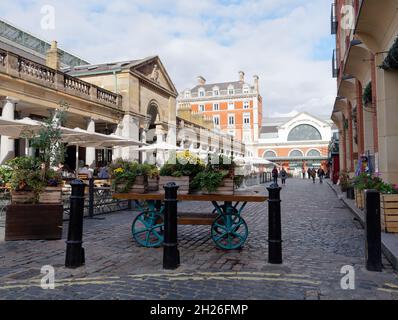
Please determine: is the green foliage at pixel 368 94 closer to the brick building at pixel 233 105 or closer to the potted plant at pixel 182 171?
the potted plant at pixel 182 171

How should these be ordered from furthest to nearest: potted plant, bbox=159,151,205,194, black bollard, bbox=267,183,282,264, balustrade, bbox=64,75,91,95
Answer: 1. balustrade, bbox=64,75,91,95
2. potted plant, bbox=159,151,205,194
3. black bollard, bbox=267,183,282,264

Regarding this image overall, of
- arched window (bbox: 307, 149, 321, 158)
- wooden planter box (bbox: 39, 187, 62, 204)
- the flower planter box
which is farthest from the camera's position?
arched window (bbox: 307, 149, 321, 158)

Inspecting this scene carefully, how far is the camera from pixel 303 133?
72.3 metres

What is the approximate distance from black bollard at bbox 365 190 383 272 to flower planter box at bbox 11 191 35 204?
5.53 m

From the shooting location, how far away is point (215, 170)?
5777 millimetres

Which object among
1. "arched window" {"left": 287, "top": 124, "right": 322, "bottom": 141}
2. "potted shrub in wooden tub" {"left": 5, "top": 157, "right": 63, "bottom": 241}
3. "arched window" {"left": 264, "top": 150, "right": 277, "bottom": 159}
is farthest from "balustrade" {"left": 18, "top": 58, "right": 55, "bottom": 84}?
"arched window" {"left": 287, "top": 124, "right": 322, "bottom": 141}

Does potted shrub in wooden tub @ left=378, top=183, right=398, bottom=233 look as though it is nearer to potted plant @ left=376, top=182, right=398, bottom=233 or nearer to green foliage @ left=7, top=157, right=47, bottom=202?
potted plant @ left=376, top=182, right=398, bottom=233

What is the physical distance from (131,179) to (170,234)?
1.78m

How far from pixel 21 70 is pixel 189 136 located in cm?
2163

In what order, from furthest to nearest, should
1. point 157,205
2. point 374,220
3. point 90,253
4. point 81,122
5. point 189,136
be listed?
1. point 189,136
2. point 81,122
3. point 157,205
4. point 90,253
5. point 374,220

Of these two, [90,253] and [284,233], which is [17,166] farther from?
[284,233]

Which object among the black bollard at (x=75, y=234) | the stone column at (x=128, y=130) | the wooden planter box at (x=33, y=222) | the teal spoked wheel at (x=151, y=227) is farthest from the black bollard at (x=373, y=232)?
the stone column at (x=128, y=130)

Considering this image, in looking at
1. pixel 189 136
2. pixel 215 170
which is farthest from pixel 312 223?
pixel 189 136

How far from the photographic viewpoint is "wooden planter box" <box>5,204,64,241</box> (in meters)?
6.38
